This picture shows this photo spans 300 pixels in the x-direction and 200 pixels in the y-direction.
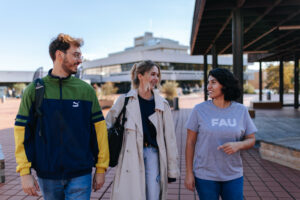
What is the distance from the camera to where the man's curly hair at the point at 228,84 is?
208cm

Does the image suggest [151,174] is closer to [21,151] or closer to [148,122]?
[148,122]

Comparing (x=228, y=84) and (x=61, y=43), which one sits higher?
(x=61, y=43)

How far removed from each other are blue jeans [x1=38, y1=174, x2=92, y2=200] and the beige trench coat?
40 cm

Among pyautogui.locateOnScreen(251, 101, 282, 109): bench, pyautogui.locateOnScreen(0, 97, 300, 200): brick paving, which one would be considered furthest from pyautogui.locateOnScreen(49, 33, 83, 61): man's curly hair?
pyautogui.locateOnScreen(251, 101, 282, 109): bench

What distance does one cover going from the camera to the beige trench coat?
2.20 m

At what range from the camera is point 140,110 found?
7.61 ft

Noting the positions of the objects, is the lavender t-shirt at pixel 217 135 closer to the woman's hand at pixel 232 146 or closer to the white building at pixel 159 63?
the woman's hand at pixel 232 146

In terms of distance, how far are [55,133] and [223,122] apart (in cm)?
127

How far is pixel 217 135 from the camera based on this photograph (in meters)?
1.98

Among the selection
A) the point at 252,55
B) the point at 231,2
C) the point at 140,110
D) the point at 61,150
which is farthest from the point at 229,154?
the point at 252,55

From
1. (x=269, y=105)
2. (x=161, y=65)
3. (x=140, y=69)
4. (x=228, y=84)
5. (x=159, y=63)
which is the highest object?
(x=159, y=63)

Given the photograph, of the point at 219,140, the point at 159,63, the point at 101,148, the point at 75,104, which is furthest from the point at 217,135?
the point at 159,63

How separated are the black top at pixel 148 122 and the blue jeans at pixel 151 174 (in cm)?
8

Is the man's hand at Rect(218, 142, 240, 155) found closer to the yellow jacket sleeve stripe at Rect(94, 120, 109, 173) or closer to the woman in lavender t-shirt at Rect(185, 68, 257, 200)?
the woman in lavender t-shirt at Rect(185, 68, 257, 200)
